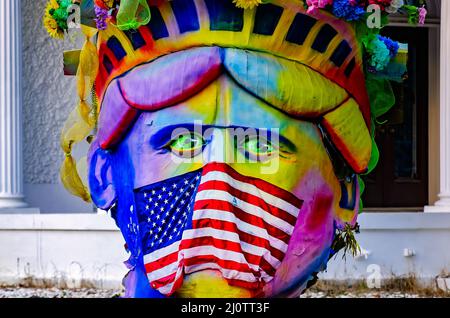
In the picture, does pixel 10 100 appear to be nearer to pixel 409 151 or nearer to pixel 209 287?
pixel 409 151

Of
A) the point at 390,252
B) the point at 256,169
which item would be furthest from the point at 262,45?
the point at 390,252

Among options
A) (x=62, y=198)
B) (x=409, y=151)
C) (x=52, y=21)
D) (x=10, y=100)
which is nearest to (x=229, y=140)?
(x=52, y=21)

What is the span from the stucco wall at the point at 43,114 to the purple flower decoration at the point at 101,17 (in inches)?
→ 283

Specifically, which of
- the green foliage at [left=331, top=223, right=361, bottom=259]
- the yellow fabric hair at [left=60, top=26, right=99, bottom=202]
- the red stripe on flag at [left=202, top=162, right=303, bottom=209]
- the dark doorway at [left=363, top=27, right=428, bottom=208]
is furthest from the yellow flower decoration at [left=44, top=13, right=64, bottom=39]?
the dark doorway at [left=363, top=27, right=428, bottom=208]

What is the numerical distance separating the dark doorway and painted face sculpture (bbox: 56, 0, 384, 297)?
348 inches

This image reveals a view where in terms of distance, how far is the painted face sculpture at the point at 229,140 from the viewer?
1602 millimetres

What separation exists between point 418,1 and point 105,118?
822mm

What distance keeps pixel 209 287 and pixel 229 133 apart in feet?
0.98

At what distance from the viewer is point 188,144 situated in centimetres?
163

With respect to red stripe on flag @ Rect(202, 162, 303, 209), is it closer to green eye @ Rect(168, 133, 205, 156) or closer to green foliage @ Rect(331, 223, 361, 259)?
green eye @ Rect(168, 133, 205, 156)

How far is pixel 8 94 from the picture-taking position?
802 centimetres
